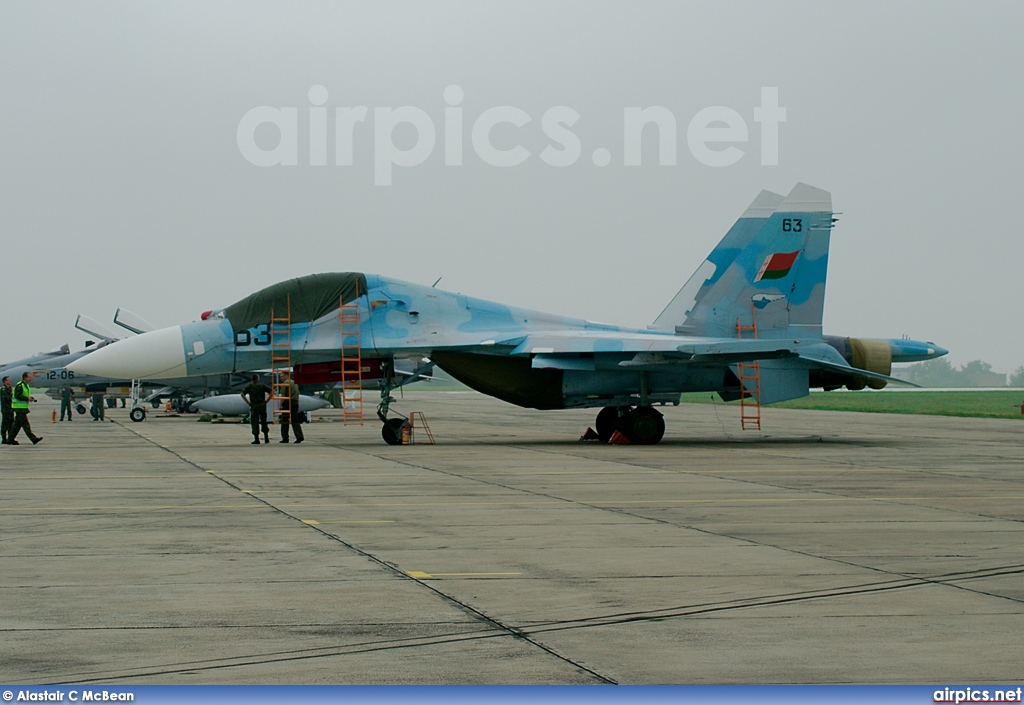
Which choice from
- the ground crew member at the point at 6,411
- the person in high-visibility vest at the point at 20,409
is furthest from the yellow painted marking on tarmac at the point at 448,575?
the ground crew member at the point at 6,411

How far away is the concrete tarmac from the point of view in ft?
18.4

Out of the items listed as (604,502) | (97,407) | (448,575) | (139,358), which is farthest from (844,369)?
(97,407)

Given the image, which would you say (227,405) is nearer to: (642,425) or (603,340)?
(642,425)

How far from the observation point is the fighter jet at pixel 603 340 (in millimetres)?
22391

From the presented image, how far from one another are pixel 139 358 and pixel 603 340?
890 centimetres

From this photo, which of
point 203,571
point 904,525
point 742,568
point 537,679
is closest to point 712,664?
point 537,679

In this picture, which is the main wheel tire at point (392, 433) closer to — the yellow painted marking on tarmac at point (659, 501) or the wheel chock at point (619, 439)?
the wheel chock at point (619, 439)

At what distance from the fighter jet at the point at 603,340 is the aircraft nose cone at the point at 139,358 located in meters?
0.03

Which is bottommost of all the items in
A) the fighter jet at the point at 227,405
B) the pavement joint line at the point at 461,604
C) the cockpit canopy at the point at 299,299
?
the pavement joint line at the point at 461,604

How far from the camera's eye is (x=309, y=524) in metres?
10.7

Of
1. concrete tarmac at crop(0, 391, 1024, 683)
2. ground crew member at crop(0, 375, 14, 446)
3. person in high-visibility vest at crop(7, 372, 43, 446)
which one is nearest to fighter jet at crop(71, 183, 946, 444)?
person in high-visibility vest at crop(7, 372, 43, 446)

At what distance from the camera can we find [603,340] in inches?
875

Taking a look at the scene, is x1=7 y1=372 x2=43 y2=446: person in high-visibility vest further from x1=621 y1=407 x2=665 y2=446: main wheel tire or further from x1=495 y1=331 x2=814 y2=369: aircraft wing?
x1=621 y1=407 x2=665 y2=446: main wheel tire

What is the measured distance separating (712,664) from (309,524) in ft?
19.3
